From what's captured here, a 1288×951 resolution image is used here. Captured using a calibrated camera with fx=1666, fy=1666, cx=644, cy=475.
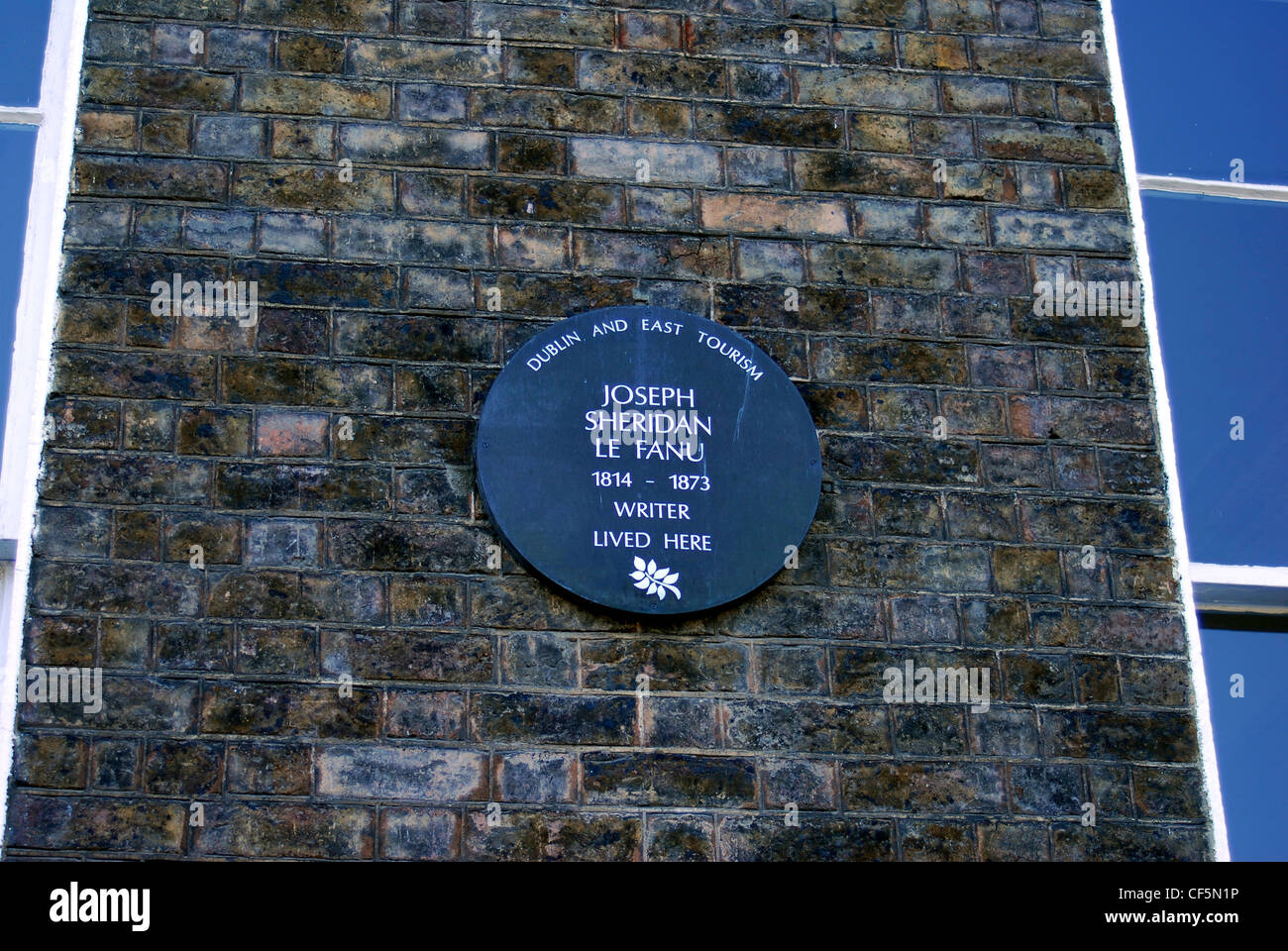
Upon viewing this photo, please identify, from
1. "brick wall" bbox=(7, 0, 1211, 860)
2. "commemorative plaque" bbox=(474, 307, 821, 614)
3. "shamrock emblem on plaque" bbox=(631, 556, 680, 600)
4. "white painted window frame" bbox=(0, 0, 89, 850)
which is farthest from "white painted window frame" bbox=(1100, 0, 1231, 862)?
"white painted window frame" bbox=(0, 0, 89, 850)

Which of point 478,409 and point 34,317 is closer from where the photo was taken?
point 478,409

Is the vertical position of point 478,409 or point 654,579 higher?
point 478,409

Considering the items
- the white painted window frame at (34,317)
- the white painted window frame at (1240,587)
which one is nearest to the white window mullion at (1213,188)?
the white painted window frame at (1240,587)

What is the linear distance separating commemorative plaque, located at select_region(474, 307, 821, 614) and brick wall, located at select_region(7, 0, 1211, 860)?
8 centimetres

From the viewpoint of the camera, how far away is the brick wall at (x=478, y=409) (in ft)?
12.1

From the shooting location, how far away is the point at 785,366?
4188 millimetres

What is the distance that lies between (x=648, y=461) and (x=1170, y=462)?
1349mm

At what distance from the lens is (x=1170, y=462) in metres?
4.23

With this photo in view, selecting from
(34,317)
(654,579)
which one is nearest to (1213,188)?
(654,579)

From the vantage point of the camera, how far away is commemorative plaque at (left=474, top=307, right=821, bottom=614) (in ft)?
12.7

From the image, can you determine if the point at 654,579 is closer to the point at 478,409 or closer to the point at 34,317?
the point at 478,409

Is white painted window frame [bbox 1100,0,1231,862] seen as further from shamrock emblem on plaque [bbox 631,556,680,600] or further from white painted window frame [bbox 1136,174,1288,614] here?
shamrock emblem on plaque [bbox 631,556,680,600]
